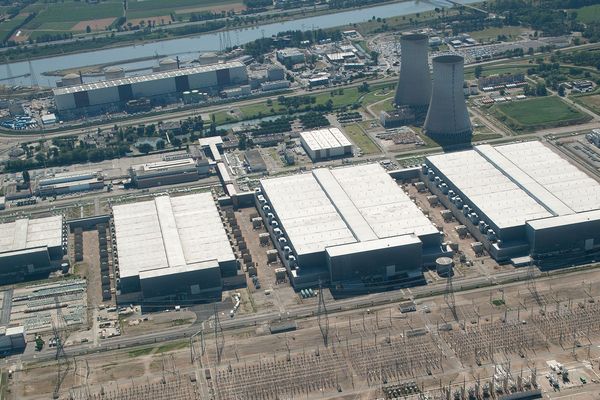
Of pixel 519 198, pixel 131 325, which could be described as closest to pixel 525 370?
pixel 519 198

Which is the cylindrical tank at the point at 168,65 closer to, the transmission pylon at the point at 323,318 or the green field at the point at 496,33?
the green field at the point at 496,33

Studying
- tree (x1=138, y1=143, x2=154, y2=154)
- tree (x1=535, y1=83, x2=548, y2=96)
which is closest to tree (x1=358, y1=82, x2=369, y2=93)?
tree (x1=535, y1=83, x2=548, y2=96)

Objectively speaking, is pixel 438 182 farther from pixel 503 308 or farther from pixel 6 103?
pixel 6 103

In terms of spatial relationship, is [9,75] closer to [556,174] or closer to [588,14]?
[556,174]

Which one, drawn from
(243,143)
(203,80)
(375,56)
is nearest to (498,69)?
(375,56)

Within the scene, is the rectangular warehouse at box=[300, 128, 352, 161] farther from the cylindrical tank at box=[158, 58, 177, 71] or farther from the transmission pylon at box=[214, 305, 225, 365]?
the cylindrical tank at box=[158, 58, 177, 71]

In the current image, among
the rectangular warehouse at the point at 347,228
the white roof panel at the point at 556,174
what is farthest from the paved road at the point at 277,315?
the white roof panel at the point at 556,174
